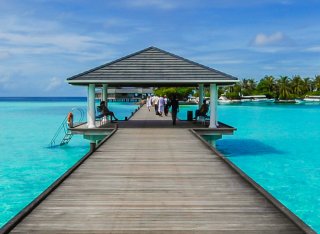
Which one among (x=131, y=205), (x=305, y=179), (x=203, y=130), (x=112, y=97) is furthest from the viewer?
(x=112, y=97)

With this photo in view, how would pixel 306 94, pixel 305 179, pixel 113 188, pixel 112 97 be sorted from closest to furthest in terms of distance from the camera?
pixel 113 188 → pixel 305 179 → pixel 112 97 → pixel 306 94

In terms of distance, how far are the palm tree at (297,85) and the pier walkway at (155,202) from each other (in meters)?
123

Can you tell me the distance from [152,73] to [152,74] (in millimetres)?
93

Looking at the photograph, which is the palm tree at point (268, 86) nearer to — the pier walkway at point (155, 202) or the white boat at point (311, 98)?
the white boat at point (311, 98)

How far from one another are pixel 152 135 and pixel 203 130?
2.67m

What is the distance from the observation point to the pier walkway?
493 cm

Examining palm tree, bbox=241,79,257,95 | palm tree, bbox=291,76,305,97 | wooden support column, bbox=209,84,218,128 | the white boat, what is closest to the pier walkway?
wooden support column, bbox=209,84,218,128

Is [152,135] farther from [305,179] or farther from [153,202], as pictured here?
[153,202]

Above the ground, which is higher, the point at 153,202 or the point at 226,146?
the point at 153,202

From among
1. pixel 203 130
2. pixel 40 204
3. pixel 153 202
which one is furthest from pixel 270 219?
pixel 203 130

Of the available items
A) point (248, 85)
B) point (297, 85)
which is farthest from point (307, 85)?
point (248, 85)

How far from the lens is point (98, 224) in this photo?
16.5 ft

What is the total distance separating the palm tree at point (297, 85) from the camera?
12475 centimetres

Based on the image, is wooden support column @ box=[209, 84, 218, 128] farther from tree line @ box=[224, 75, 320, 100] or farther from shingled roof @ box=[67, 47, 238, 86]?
tree line @ box=[224, 75, 320, 100]
